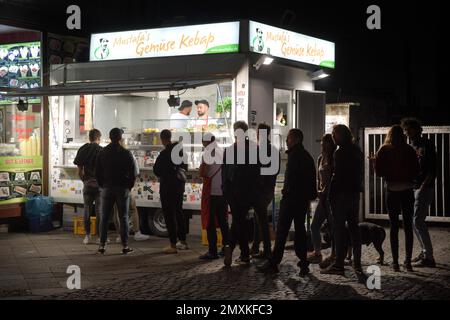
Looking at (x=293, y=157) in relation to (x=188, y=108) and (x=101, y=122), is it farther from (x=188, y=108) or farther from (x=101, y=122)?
(x=101, y=122)

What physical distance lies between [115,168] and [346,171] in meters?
3.63

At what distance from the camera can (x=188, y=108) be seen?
40.0 feet

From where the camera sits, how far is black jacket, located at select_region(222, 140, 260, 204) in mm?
7922

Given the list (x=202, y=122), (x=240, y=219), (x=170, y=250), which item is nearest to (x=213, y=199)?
(x=240, y=219)

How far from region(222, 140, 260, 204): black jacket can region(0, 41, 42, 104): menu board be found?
5974mm

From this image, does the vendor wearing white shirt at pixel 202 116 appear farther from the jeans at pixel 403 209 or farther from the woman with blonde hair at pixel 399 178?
the jeans at pixel 403 209

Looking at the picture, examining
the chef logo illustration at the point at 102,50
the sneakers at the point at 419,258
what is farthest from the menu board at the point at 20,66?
the sneakers at the point at 419,258

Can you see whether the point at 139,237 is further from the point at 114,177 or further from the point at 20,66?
the point at 20,66

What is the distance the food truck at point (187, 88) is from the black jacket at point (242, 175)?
235cm

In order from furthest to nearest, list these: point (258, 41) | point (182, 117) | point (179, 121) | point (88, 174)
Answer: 1. point (182, 117)
2. point (179, 121)
3. point (258, 41)
4. point (88, 174)

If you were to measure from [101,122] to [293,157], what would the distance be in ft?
21.3

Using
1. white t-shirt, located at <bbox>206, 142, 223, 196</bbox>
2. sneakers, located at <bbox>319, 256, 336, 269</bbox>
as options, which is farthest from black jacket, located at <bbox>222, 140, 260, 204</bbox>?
sneakers, located at <bbox>319, 256, 336, 269</bbox>

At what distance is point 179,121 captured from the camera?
11836 millimetres

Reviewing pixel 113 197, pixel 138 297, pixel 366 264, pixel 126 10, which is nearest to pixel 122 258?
pixel 113 197
